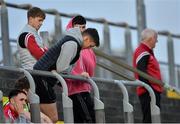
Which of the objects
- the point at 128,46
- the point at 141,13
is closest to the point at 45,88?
the point at 128,46

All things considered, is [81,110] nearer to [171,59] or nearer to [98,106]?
[98,106]

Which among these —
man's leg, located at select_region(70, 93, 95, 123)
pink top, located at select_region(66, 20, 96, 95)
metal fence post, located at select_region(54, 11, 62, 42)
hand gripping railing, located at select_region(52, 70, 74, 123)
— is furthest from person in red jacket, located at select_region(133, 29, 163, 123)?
metal fence post, located at select_region(54, 11, 62, 42)

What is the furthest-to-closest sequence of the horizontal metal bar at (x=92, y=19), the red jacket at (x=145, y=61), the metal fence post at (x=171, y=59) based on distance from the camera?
the metal fence post at (x=171, y=59) < the horizontal metal bar at (x=92, y=19) < the red jacket at (x=145, y=61)

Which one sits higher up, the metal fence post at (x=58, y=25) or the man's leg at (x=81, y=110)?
the metal fence post at (x=58, y=25)

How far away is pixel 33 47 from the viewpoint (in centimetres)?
1154

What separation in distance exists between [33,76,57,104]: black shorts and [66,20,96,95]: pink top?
1.25ft

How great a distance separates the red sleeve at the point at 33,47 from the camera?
454 inches

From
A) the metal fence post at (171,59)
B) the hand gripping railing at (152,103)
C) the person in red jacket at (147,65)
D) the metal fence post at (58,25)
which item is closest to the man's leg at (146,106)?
the person in red jacket at (147,65)

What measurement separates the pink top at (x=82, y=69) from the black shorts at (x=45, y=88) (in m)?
0.38

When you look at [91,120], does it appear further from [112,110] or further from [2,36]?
[112,110]

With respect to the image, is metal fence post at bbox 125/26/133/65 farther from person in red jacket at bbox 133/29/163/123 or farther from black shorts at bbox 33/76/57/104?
black shorts at bbox 33/76/57/104

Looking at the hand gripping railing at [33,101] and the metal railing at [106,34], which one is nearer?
the hand gripping railing at [33,101]

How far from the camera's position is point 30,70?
425 inches

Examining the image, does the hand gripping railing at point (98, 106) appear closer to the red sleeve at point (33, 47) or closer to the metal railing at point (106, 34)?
the red sleeve at point (33, 47)
